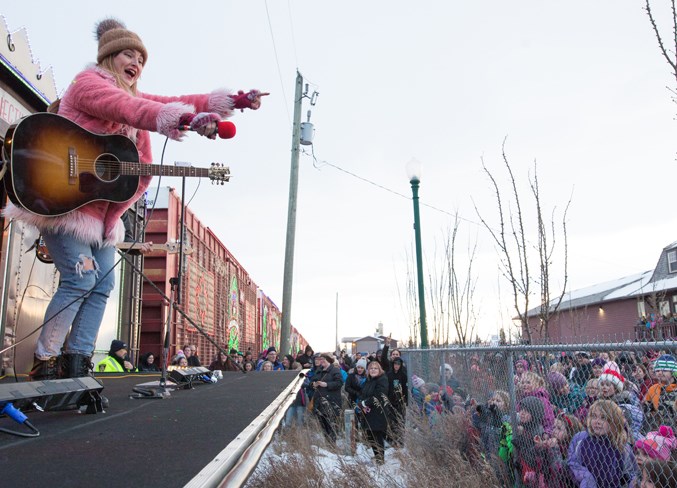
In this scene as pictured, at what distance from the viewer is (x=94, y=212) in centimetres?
275

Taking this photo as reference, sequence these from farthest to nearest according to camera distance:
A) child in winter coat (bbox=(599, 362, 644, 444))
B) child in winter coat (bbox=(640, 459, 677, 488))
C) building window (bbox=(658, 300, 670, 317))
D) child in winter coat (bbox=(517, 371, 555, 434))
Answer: building window (bbox=(658, 300, 670, 317)), child in winter coat (bbox=(517, 371, 555, 434)), child in winter coat (bbox=(599, 362, 644, 444)), child in winter coat (bbox=(640, 459, 677, 488))

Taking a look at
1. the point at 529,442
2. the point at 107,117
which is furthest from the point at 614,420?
the point at 107,117

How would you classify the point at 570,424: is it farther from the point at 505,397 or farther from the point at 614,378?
the point at 505,397

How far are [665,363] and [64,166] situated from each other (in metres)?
3.28

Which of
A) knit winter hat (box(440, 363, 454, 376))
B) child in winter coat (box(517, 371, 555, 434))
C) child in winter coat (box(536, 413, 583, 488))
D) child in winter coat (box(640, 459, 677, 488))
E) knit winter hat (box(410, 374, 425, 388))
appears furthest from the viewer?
knit winter hat (box(410, 374, 425, 388))

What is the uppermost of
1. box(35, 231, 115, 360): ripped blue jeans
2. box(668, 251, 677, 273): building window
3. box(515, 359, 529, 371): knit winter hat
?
box(668, 251, 677, 273): building window

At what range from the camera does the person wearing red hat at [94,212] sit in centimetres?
248

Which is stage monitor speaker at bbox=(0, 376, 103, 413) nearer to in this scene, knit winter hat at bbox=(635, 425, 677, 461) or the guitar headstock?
the guitar headstock

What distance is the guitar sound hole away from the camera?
2691 mm

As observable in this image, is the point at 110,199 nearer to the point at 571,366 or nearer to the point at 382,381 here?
the point at 571,366

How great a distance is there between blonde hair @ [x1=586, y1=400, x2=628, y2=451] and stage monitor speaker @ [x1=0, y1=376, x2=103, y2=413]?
2723 mm

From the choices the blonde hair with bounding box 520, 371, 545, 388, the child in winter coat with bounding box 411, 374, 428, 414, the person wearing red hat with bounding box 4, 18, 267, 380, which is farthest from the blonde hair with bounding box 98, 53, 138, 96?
the child in winter coat with bounding box 411, 374, 428, 414

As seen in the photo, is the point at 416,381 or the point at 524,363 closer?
the point at 524,363

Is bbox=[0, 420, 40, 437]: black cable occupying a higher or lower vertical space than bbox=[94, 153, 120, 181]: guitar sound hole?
lower
